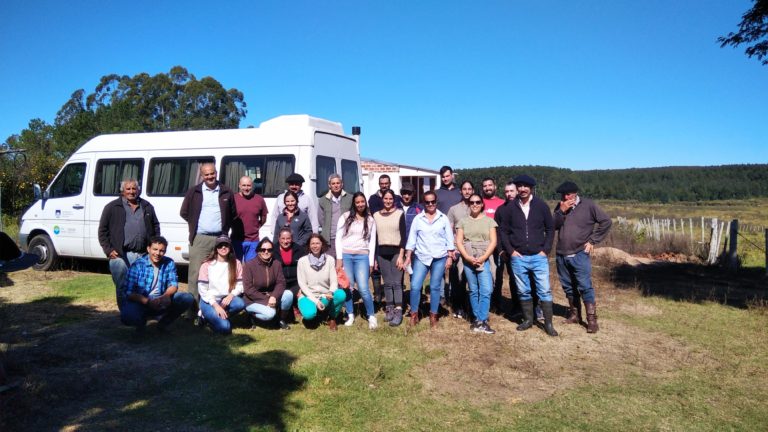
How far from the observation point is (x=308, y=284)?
6.15 m

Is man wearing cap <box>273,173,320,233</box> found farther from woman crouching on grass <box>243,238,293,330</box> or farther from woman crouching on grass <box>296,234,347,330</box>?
woman crouching on grass <box>243,238,293,330</box>

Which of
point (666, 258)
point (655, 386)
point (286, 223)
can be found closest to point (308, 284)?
point (286, 223)

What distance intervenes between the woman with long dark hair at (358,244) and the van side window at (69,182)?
587 centimetres

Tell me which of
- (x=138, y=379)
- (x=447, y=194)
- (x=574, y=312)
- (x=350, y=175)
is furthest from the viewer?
(x=350, y=175)

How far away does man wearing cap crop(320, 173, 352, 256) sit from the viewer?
6.79 m

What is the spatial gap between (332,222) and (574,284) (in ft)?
10.4

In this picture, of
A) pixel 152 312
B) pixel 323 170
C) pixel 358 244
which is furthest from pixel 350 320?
pixel 323 170

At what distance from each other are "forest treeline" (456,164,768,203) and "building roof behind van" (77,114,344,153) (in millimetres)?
52595

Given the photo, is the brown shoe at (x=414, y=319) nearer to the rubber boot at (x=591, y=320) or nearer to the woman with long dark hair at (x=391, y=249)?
the woman with long dark hair at (x=391, y=249)

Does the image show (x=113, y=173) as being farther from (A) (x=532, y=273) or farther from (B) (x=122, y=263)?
(A) (x=532, y=273)

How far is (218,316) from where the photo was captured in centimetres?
566

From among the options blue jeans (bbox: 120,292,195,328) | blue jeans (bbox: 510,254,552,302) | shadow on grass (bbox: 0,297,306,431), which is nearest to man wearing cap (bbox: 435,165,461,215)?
blue jeans (bbox: 510,254,552,302)

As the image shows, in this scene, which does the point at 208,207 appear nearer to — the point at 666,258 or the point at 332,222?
the point at 332,222

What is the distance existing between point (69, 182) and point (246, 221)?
16.6ft
